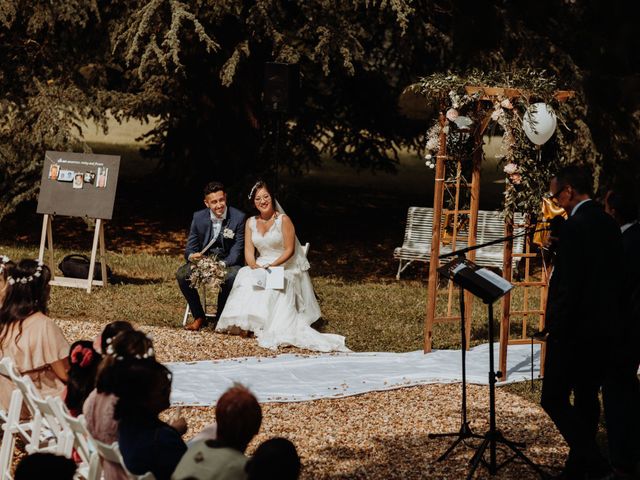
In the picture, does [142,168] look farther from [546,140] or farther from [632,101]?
[632,101]

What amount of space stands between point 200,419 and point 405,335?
12.2ft

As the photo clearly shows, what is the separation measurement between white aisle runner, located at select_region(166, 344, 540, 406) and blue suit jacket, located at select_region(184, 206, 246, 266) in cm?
158

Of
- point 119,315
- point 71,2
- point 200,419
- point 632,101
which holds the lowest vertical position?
point 200,419

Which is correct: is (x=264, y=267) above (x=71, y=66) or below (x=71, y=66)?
below

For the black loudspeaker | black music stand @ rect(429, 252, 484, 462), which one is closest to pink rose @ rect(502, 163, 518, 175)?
black music stand @ rect(429, 252, 484, 462)

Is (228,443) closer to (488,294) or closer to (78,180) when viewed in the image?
(488,294)

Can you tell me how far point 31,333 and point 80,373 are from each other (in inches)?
22.4

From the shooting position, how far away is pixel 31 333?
235 inches

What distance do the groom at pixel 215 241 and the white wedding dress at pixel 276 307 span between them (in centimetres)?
18

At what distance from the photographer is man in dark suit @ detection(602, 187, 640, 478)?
572cm

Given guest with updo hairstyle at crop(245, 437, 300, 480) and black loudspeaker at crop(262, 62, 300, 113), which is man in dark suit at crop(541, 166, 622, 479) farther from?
black loudspeaker at crop(262, 62, 300, 113)

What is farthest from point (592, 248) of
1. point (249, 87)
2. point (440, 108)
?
point (249, 87)

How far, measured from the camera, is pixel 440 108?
8852 mm

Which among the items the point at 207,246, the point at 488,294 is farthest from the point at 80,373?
the point at 207,246
